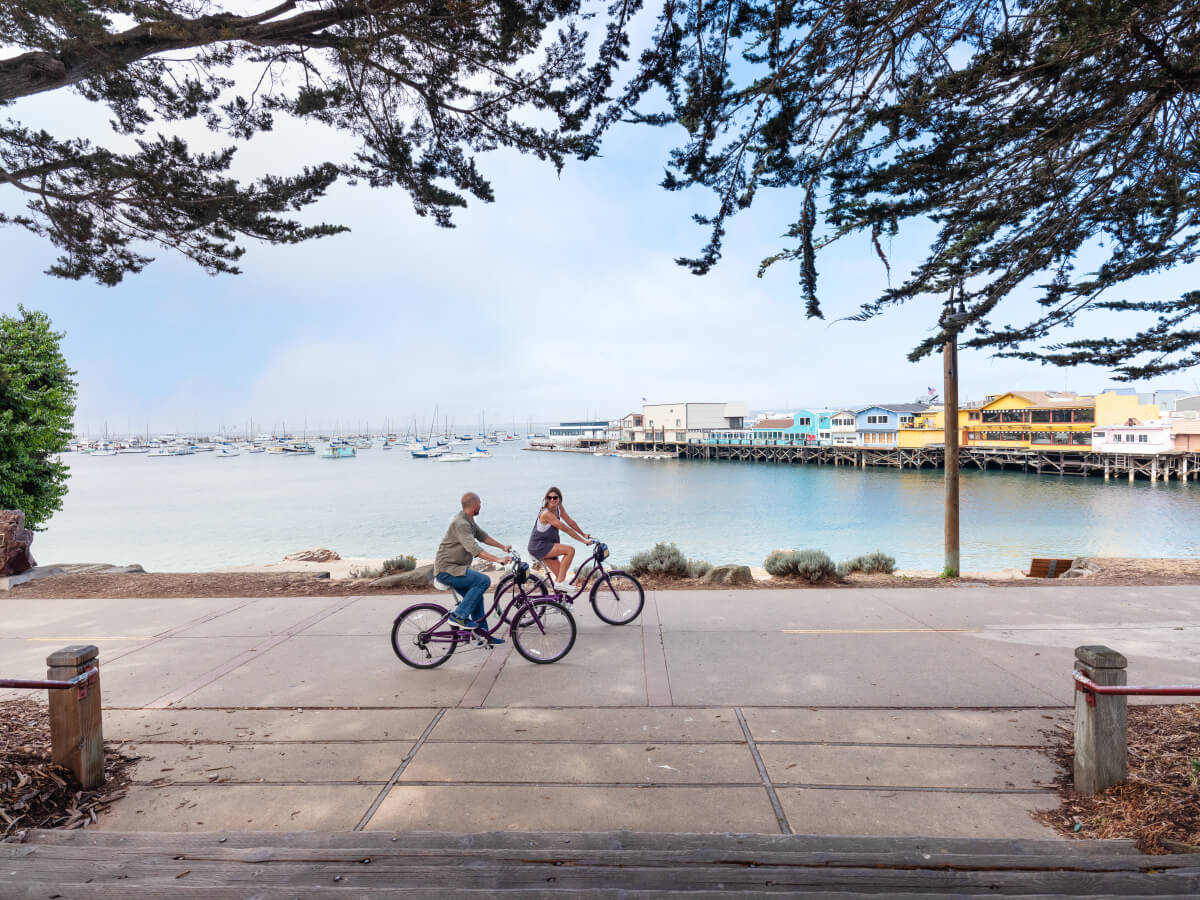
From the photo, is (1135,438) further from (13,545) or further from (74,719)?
(13,545)

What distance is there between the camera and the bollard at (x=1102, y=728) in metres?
4.00

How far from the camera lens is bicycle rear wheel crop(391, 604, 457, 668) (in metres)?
6.67

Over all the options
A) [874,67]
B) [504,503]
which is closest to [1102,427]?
[504,503]

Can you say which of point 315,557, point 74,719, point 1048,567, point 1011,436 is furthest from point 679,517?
point 1011,436

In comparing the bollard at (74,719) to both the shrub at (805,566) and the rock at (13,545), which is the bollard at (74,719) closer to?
the rock at (13,545)

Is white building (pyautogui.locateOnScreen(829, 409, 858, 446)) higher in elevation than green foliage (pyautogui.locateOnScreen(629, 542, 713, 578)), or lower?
higher

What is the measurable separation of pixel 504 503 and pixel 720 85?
5074 centimetres

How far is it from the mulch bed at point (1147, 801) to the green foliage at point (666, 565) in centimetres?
730

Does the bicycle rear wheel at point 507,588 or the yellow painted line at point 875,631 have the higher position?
the bicycle rear wheel at point 507,588

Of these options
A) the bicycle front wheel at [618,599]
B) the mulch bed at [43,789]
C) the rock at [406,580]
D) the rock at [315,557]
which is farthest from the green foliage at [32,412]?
the bicycle front wheel at [618,599]

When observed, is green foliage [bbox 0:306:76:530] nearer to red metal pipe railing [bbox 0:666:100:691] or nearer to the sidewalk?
the sidewalk

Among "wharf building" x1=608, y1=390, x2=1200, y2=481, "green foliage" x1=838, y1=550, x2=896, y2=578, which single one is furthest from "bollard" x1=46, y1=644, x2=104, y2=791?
"wharf building" x1=608, y1=390, x2=1200, y2=481

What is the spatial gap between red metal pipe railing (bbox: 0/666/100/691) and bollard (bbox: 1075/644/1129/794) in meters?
6.71

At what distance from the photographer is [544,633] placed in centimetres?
688
